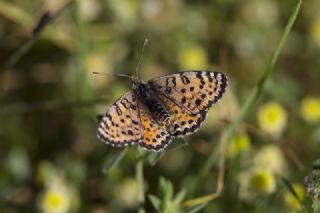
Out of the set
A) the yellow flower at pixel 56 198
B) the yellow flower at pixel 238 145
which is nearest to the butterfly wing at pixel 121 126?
the yellow flower at pixel 238 145

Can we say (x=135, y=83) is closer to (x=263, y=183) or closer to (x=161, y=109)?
(x=161, y=109)

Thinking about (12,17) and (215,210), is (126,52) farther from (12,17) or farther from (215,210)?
(215,210)

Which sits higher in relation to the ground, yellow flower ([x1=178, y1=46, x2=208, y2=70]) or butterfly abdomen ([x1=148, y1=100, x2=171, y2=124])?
yellow flower ([x1=178, y1=46, x2=208, y2=70])

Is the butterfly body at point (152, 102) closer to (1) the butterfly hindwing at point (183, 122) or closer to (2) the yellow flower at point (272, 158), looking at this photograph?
(1) the butterfly hindwing at point (183, 122)

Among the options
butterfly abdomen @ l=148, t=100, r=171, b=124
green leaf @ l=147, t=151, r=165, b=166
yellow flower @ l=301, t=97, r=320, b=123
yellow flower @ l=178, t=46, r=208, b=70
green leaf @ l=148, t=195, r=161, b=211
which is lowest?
yellow flower @ l=301, t=97, r=320, b=123

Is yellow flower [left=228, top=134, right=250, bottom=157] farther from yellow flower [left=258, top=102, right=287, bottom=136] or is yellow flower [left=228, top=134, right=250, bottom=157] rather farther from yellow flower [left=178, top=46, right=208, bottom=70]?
yellow flower [left=178, top=46, right=208, bottom=70]

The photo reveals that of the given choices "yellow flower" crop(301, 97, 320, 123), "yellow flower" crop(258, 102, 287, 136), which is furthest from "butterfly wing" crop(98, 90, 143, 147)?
"yellow flower" crop(301, 97, 320, 123)

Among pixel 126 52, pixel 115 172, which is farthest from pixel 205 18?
pixel 115 172
